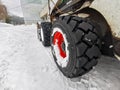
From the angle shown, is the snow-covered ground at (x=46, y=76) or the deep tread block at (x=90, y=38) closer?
the deep tread block at (x=90, y=38)

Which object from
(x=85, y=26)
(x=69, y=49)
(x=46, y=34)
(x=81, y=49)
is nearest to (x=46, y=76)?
(x=69, y=49)

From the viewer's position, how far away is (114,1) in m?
1.23

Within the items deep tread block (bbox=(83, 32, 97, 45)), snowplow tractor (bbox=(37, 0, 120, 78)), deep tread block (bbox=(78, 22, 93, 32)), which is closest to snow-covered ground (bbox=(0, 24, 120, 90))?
snowplow tractor (bbox=(37, 0, 120, 78))

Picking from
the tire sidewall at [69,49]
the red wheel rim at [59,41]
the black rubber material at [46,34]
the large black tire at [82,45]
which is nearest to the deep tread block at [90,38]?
the large black tire at [82,45]

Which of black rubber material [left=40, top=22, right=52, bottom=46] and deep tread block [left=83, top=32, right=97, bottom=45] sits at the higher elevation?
deep tread block [left=83, top=32, right=97, bottom=45]

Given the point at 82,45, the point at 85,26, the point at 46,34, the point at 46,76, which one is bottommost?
the point at 46,76

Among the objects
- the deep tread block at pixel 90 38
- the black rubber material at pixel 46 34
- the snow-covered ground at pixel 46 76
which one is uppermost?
the deep tread block at pixel 90 38

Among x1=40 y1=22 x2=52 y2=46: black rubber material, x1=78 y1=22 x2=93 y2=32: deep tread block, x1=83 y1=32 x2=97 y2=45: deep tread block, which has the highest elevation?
x1=78 y1=22 x2=93 y2=32: deep tread block

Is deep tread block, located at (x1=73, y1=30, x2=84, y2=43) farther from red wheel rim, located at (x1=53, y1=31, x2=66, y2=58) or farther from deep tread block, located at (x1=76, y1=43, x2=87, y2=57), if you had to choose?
red wheel rim, located at (x1=53, y1=31, x2=66, y2=58)

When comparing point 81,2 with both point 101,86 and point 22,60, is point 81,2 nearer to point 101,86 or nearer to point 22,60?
point 101,86

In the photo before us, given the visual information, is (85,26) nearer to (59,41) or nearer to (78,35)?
(78,35)

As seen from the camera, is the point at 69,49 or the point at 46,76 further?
the point at 46,76

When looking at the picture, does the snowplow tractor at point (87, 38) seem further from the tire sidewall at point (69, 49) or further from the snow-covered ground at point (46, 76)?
the snow-covered ground at point (46, 76)

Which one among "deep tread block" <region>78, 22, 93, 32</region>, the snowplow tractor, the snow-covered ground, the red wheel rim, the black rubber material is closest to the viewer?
the snowplow tractor
